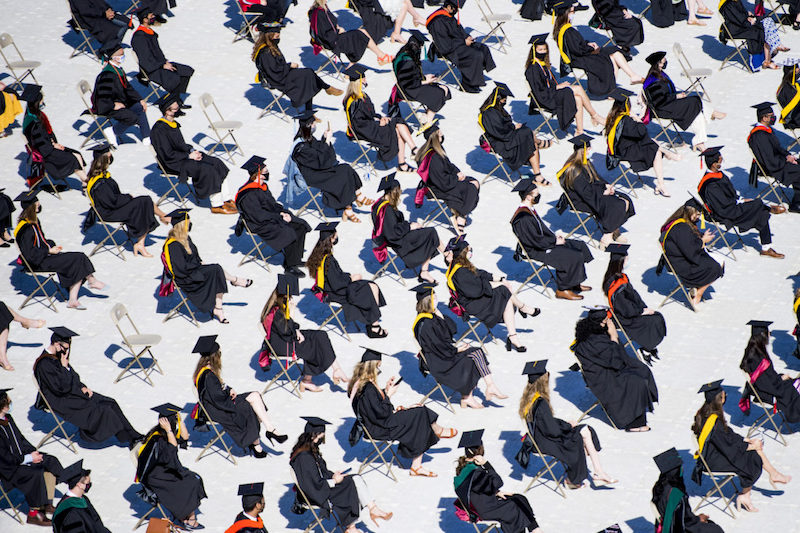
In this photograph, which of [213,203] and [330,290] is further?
[213,203]

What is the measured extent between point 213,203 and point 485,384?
5.03 metres

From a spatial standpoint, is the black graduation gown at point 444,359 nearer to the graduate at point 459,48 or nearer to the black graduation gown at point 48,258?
the black graduation gown at point 48,258

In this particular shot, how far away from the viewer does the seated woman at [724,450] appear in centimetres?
1335

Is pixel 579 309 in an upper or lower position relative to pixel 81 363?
lower

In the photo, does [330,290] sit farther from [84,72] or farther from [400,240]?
[84,72]

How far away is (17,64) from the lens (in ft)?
64.5

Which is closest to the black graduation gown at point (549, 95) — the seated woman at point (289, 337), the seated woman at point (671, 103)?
the seated woman at point (671, 103)

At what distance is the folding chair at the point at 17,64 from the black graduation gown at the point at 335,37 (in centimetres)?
427

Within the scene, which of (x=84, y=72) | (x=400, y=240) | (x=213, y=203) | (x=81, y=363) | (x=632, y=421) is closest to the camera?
(x=632, y=421)

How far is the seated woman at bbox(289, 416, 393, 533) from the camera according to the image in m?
13.0

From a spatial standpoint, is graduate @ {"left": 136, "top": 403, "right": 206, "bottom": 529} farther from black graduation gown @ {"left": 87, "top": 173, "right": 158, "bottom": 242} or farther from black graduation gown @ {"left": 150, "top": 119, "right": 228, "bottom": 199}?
black graduation gown @ {"left": 150, "top": 119, "right": 228, "bottom": 199}

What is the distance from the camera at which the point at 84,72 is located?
2044 cm

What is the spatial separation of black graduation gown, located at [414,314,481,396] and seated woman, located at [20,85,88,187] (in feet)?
19.4

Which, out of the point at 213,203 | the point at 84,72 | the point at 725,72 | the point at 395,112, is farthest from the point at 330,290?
the point at 725,72
